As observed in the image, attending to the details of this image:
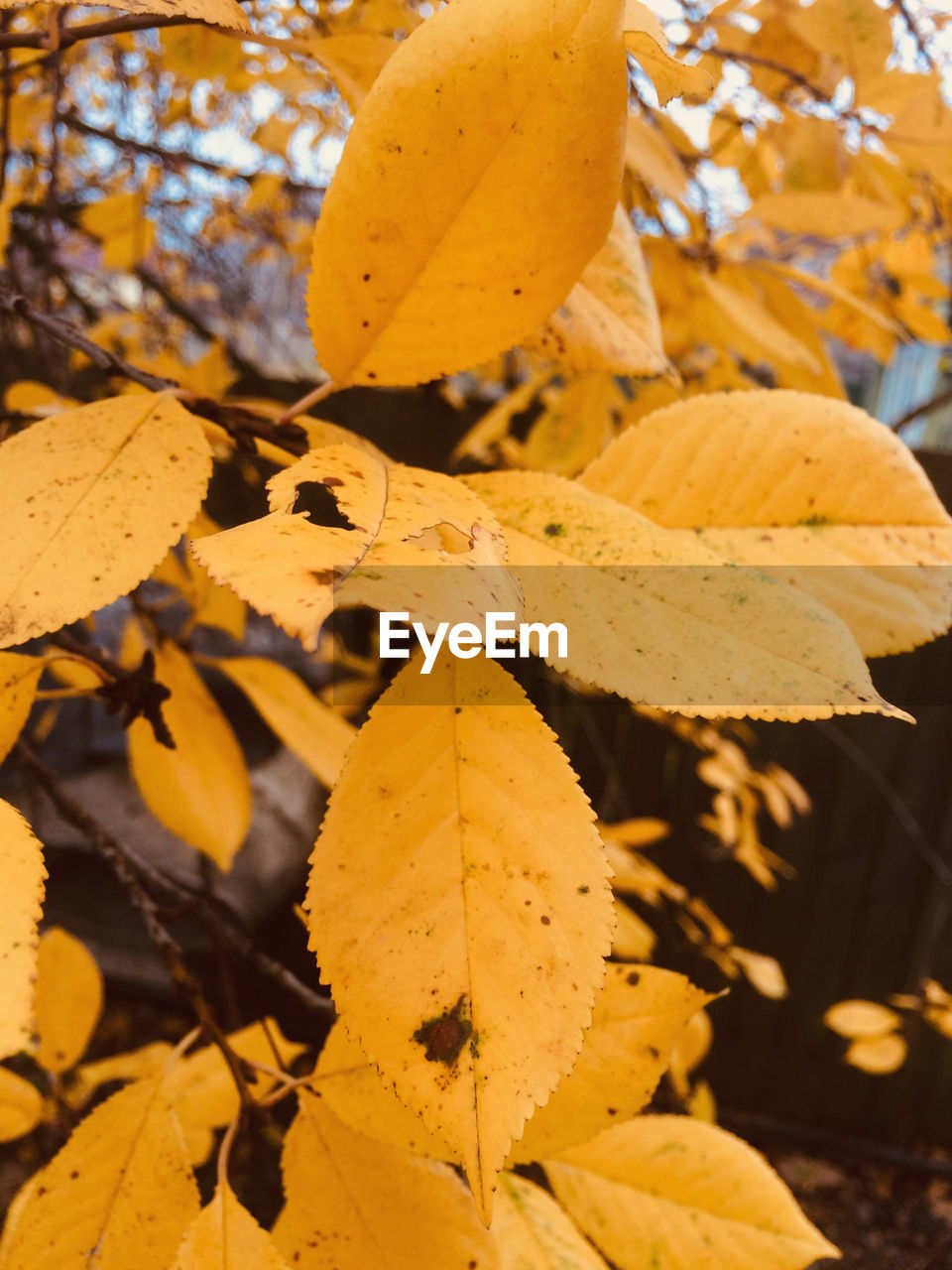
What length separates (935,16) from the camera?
3.65 feet

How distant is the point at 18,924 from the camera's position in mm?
195

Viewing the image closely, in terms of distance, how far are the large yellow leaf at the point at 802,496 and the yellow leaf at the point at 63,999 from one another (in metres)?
0.62

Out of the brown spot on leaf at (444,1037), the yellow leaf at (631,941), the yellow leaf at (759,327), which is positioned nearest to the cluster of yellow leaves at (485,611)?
the brown spot on leaf at (444,1037)

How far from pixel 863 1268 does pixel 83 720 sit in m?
2.63

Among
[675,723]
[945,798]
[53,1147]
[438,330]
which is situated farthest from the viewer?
[945,798]

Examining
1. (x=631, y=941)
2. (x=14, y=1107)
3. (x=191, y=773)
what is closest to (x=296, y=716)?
(x=191, y=773)

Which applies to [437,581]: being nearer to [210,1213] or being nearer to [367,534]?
[367,534]

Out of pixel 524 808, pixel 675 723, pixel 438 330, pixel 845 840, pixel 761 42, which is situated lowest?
pixel 845 840

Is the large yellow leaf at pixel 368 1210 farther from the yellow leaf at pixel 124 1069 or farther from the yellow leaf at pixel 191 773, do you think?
the yellow leaf at pixel 124 1069

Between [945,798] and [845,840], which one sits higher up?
[945,798]

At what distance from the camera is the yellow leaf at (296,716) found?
53 centimetres

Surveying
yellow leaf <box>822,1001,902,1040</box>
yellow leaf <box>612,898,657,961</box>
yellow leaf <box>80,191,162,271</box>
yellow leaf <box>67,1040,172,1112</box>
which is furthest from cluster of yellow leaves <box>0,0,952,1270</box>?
yellow leaf <box>822,1001,902,1040</box>

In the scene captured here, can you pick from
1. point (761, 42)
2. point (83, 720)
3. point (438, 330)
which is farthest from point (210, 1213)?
point (83, 720)

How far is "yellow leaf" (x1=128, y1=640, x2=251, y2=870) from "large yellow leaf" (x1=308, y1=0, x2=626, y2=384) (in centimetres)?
31
